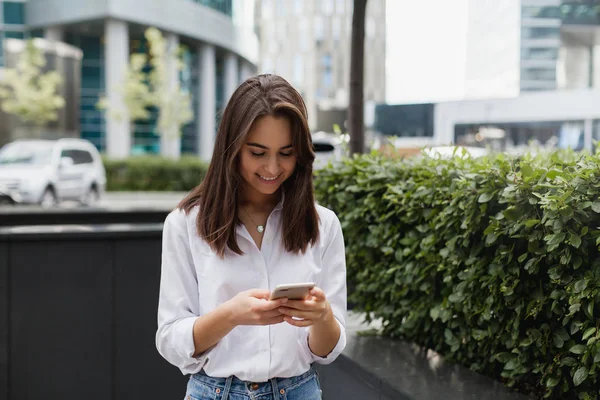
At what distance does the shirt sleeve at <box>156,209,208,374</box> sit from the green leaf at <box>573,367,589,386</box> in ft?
4.94

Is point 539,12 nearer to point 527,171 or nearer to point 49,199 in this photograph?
point 49,199

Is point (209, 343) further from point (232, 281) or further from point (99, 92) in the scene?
point (99, 92)

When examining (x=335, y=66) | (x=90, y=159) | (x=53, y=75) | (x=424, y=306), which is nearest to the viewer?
(x=424, y=306)

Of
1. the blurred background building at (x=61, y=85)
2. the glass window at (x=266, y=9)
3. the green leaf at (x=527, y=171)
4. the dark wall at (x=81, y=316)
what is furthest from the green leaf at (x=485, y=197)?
the glass window at (x=266, y=9)

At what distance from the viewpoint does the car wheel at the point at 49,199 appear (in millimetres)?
19578

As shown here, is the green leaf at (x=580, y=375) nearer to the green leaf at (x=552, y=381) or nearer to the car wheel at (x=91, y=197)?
the green leaf at (x=552, y=381)

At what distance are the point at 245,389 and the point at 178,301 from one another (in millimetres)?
297

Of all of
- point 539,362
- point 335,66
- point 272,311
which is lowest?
point 539,362

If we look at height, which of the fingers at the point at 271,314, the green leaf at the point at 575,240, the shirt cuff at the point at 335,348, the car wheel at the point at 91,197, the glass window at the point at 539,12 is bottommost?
the car wheel at the point at 91,197

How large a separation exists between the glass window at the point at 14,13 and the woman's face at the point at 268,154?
42657 mm

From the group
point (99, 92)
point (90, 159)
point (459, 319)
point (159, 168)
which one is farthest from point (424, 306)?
point (99, 92)

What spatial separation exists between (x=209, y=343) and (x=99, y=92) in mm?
42470

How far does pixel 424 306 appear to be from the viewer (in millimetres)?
3982

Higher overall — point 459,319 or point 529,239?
point 529,239
